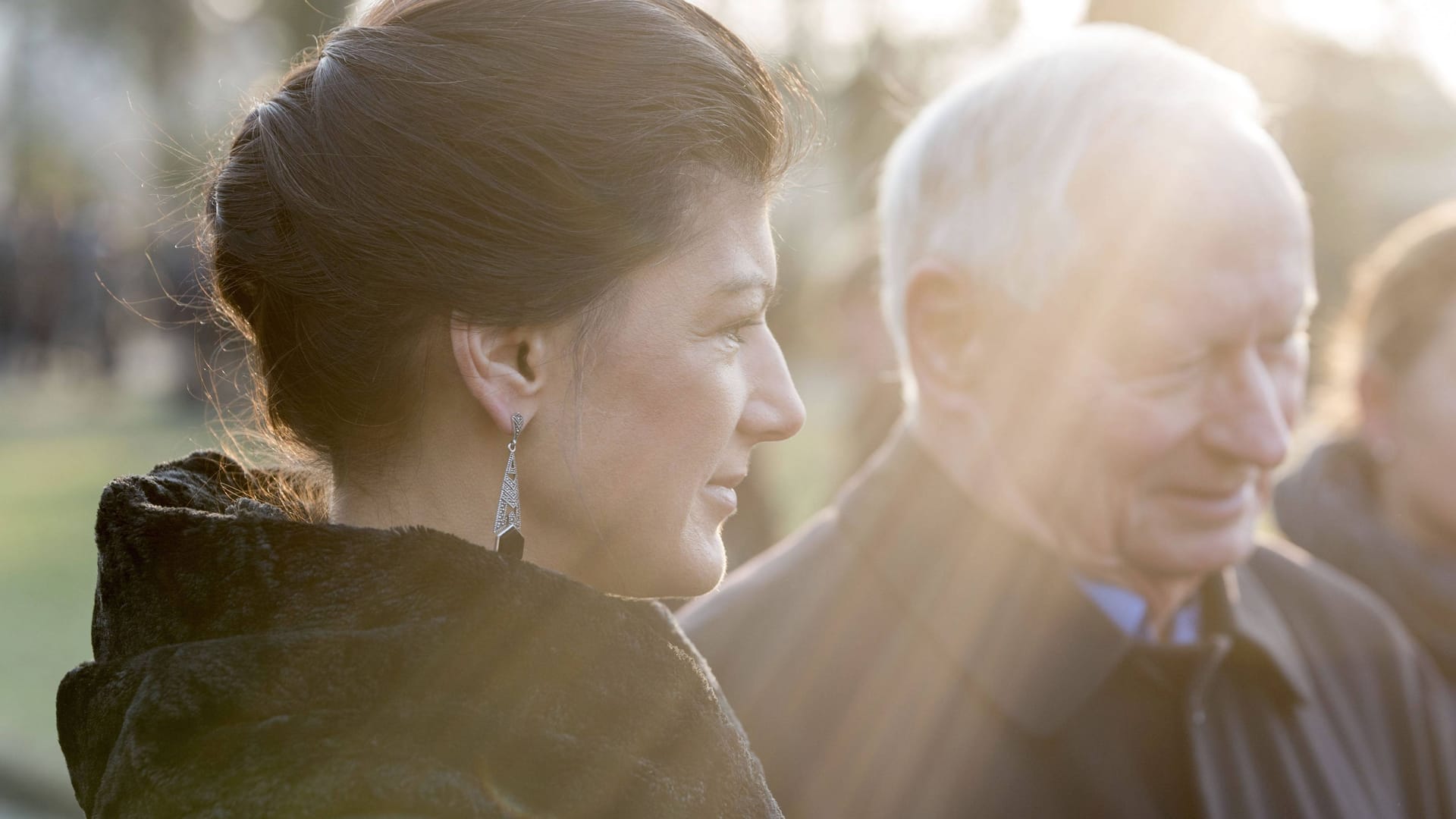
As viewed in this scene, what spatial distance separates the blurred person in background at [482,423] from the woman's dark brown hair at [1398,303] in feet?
8.90

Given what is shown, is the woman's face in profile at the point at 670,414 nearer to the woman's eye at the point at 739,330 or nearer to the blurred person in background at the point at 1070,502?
the woman's eye at the point at 739,330

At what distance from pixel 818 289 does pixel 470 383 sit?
275 inches

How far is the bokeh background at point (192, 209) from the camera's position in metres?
3.25

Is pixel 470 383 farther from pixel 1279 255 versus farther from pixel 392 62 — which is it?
pixel 1279 255

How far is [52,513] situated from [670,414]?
38.9 ft

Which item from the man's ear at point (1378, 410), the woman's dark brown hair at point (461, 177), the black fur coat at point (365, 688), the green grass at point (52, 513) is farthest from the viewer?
the green grass at point (52, 513)

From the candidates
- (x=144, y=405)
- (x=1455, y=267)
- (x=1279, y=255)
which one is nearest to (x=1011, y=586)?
(x=1279, y=255)

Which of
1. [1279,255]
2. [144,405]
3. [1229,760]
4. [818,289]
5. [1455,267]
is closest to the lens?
[1279,255]

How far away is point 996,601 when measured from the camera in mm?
2424

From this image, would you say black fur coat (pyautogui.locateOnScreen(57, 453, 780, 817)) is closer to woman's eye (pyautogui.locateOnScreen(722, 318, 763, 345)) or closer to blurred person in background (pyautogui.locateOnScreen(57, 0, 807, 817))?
blurred person in background (pyautogui.locateOnScreen(57, 0, 807, 817))

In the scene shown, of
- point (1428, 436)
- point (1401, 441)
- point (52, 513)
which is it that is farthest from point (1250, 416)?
point (52, 513)

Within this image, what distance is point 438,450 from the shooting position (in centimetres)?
169

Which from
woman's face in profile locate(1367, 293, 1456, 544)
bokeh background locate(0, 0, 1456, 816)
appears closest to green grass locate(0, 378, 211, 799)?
bokeh background locate(0, 0, 1456, 816)

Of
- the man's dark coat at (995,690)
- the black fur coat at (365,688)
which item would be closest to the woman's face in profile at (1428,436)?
the man's dark coat at (995,690)
